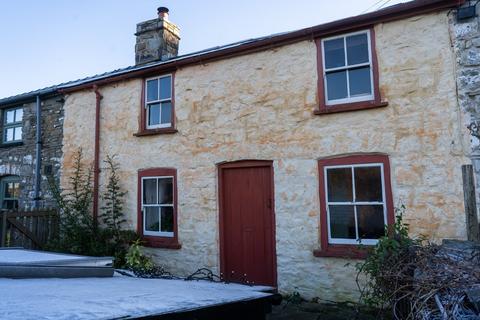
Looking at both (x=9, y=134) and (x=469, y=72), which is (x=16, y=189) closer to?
(x=9, y=134)

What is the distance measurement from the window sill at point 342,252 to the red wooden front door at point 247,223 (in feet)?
3.22

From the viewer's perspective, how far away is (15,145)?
36.9ft

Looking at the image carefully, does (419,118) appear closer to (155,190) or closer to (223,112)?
(223,112)

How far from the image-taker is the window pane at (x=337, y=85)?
22.4ft

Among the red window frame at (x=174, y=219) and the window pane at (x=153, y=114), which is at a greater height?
the window pane at (x=153, y=114)

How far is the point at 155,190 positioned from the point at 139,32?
5086 millimetres

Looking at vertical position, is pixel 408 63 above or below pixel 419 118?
above

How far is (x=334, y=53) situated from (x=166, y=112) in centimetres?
399

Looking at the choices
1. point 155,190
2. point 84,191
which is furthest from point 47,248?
point 155,190

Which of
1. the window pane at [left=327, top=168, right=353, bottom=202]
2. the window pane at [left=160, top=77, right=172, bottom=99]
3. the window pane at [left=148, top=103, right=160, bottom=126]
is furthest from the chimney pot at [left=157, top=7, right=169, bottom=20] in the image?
the window pane at [left=327, top=168, right=353, bottom=202]

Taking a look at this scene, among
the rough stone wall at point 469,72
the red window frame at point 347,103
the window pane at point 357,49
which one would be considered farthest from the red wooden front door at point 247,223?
the rough stone wall at point 469,72

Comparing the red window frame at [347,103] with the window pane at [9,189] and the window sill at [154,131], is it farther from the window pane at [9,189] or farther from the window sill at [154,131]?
the window pane at [9,189]

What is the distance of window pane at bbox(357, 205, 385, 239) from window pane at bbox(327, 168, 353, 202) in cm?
32

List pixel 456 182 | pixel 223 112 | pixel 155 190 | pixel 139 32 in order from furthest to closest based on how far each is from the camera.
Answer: pixel 139 32 < pixel 155 190 < pixel 223 112 < pixel 456 182
